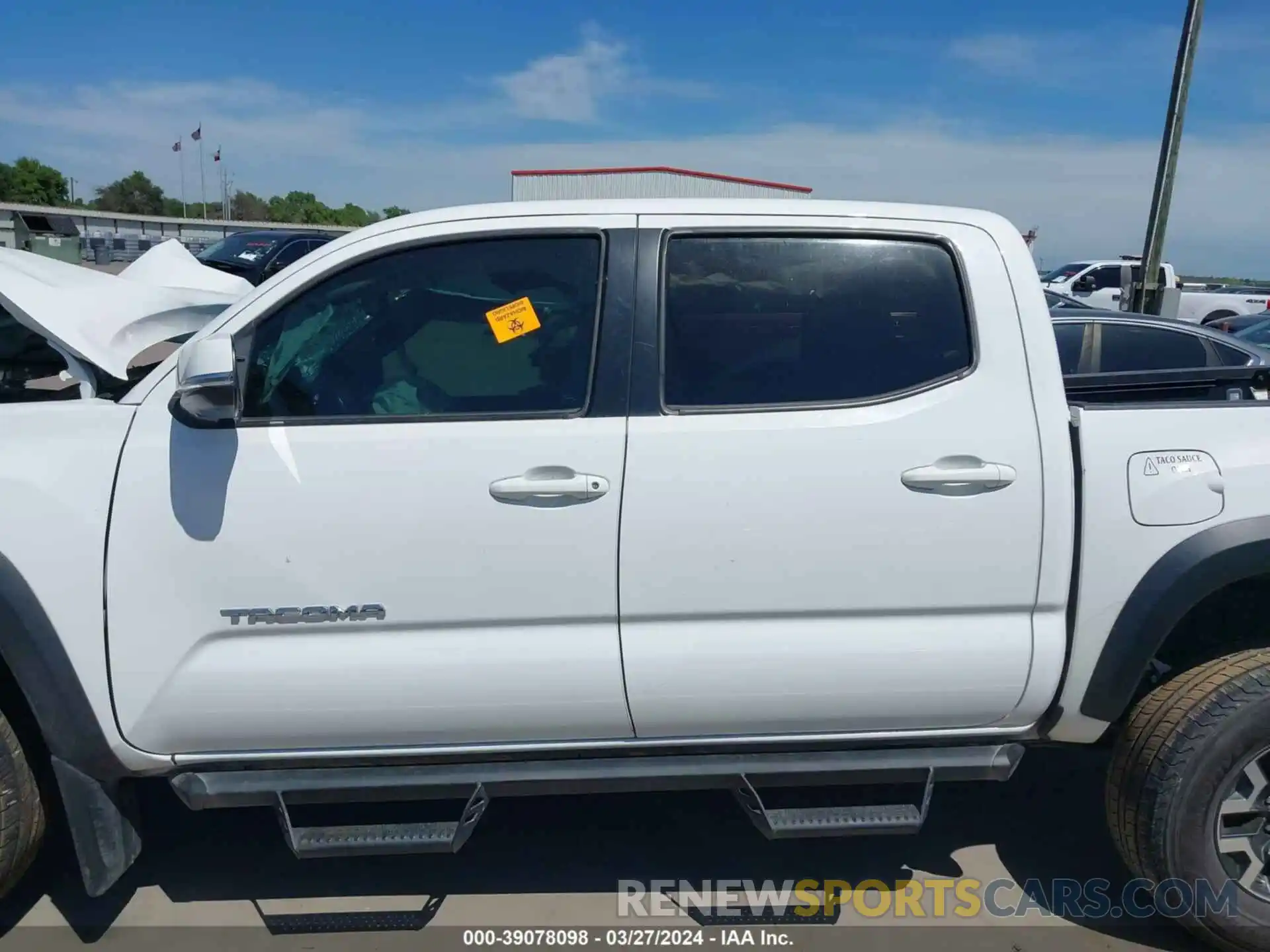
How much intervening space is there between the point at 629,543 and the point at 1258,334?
14.9 metres

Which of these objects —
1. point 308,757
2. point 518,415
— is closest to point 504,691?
point 308,757

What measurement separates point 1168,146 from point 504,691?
487 inches

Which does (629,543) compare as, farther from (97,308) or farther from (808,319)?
(97,308)

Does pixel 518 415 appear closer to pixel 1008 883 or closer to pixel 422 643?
pixel 422 643

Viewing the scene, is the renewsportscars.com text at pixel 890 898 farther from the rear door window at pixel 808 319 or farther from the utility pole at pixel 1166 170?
the utility pole at pixel 1166 170

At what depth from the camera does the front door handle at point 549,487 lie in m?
2.49

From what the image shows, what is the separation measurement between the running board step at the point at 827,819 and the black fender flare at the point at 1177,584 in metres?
0.58

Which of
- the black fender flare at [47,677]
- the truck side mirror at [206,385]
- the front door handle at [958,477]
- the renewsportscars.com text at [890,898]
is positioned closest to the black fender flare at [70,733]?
the black fender flare at [47,677]

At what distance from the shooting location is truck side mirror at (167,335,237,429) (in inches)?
93.4

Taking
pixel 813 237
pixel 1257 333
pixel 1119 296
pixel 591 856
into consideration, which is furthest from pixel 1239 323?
pixel 591 856

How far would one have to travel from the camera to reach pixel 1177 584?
2.58 m

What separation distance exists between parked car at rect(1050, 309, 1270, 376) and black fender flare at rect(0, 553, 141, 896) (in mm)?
6357

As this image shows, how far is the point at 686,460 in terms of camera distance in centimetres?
253

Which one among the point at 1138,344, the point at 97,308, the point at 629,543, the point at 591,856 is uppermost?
the point at 97,308
